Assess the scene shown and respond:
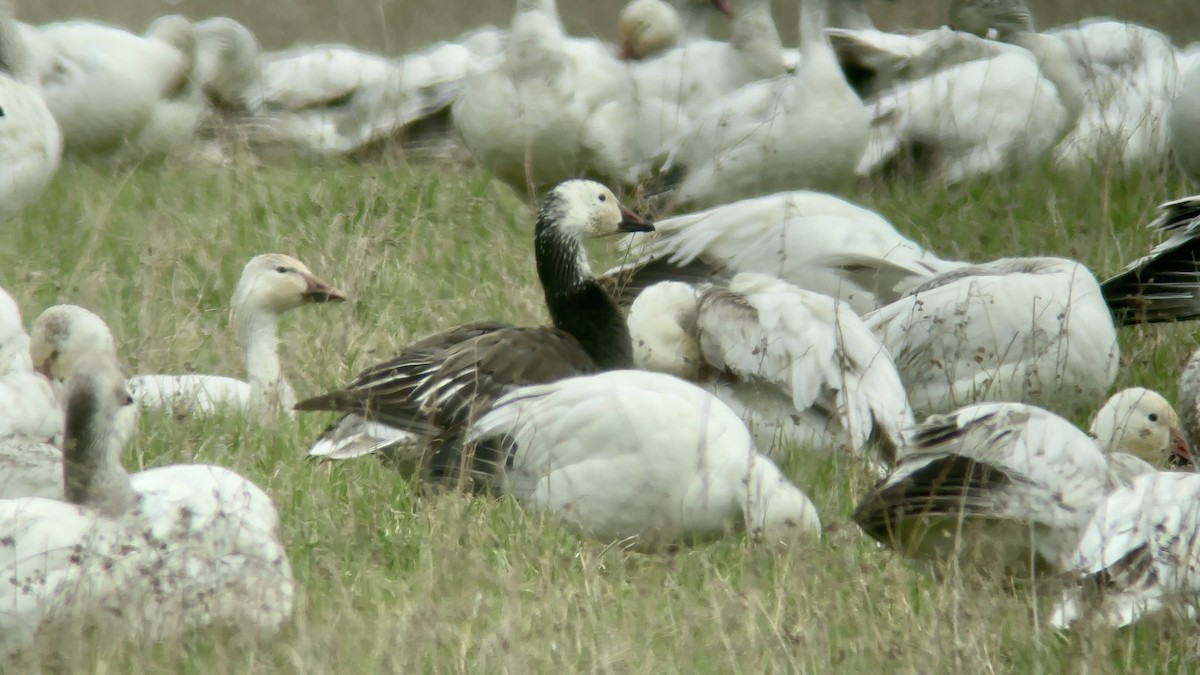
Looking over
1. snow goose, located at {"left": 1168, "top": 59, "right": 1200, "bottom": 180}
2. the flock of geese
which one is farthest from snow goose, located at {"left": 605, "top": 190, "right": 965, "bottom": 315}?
snow goose, located at {"left": 1168, "top": 59, "right": 1200, "bottom": 180}

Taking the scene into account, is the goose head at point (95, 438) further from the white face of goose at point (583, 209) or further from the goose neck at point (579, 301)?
the white face of goose at point (583, 209)

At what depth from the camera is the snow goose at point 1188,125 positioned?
6914 mm

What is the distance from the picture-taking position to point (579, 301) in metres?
5.34

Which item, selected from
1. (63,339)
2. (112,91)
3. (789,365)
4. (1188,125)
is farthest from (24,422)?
(112,91)

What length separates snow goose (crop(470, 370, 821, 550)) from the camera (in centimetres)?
406

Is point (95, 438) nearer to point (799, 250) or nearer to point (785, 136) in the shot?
point (799, 250)

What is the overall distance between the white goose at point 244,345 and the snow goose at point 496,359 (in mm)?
524

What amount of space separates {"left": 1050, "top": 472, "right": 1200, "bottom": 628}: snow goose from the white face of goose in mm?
2485

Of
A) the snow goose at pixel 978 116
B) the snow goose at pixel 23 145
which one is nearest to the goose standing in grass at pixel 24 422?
the snow goose at pixel 23 145

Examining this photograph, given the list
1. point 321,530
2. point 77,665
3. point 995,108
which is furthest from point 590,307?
point 995,108

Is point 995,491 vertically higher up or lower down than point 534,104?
lower down

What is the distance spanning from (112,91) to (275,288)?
3.85m

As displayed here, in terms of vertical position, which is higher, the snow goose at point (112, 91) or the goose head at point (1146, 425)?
the snow goose at point (112, 91)

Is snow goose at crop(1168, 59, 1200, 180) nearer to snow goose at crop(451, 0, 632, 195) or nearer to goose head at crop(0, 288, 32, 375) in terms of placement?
snow goose at crop(451, 0, 632, 195)
